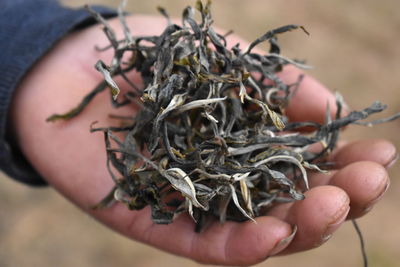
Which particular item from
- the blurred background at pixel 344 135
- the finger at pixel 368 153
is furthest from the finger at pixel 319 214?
the blurred background at pixel 344 135

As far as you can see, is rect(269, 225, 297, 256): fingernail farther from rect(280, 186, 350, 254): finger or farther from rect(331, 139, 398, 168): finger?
rect(331, 139, 398, 168): finger

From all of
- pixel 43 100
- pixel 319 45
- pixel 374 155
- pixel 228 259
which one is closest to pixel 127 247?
pixel 43 100

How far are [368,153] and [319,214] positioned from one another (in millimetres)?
278

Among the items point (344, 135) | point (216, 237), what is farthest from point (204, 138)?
point (344, 135)

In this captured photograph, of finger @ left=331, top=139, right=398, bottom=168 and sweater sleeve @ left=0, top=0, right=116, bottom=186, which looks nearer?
finger @ left=331, top=139, right=398, bottom=168

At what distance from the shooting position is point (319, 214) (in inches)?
37.8

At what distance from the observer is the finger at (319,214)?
37.6 inches

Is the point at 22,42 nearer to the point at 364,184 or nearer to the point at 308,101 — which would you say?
the point at 308,101

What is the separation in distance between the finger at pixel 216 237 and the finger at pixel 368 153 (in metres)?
0.29

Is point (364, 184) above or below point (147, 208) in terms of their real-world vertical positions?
above

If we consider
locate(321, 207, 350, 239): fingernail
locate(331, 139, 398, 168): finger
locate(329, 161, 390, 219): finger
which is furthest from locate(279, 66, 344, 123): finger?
locate(321, 207, 350, 239): fingernail

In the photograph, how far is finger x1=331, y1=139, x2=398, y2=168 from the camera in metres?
1.14

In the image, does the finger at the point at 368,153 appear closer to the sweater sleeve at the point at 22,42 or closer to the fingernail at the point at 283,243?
the fingernail at the point at 283,243

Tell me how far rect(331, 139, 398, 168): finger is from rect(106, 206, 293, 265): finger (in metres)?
0.29
